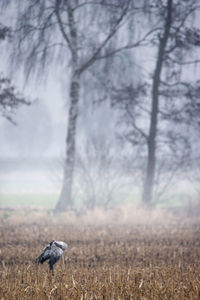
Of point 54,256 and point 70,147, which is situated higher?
point 70,147

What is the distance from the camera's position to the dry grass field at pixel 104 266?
3443 millimetres

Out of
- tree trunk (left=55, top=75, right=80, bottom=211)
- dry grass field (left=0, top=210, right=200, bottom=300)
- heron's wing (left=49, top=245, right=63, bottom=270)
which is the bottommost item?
dry grass field (left=0, top=210, right=200, bottom=300)

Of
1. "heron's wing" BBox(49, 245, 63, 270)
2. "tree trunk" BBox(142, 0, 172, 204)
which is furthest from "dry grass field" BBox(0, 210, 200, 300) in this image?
"tree trunk" BBox(142, 0, 172, 204)

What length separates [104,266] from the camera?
4562 mm

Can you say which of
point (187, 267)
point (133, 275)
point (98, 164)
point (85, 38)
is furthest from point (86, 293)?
point (98, 164)

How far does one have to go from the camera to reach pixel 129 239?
739 cm

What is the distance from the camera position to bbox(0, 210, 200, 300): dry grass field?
344 cm

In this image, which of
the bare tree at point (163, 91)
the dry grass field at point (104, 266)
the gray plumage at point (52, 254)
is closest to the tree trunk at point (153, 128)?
the bare tree at point (163, 91)

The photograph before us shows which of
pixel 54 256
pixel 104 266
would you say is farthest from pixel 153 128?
pixel 54 256

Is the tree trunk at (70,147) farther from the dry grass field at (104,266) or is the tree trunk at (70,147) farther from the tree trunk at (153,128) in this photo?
the dry grass field at (104,266)

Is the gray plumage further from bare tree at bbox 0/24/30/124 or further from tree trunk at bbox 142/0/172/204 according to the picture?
tree trunk at bbox 142/0/172/204

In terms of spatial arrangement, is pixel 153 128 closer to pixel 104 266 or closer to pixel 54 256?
pixel 104 266

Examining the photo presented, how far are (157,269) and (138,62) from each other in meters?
11.7

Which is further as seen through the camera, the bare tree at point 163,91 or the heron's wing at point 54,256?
the bare tree at point 163,91
